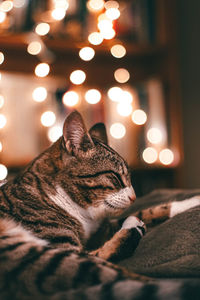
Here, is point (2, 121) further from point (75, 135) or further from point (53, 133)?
point (75, 135)

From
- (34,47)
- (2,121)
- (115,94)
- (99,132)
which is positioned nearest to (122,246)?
(99,132)

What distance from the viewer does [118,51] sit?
8.00ft

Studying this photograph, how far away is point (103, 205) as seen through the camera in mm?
1106

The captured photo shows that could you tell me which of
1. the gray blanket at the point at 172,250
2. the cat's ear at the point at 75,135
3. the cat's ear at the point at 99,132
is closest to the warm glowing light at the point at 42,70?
the cat's ear at the point at 99,132

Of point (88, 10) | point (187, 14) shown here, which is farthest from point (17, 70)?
point (187, 14)

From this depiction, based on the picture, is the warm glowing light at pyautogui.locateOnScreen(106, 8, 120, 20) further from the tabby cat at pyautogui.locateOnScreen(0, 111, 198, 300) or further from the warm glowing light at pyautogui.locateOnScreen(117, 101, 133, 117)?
the tabby cat at pyautogui.locateOnScreen(0, 111, 198, 300)

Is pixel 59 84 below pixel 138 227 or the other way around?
the other way around

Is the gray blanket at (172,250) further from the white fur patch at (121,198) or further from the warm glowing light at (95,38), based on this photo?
the warm glowing light at (95,38)

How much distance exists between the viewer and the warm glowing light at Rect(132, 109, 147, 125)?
8.34 feet

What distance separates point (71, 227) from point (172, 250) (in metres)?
0.28

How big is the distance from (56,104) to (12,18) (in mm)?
543

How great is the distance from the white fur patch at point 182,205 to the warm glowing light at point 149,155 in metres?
1.34

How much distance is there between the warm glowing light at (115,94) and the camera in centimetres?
250

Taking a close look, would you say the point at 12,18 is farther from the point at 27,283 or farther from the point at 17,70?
the point at 27,283
